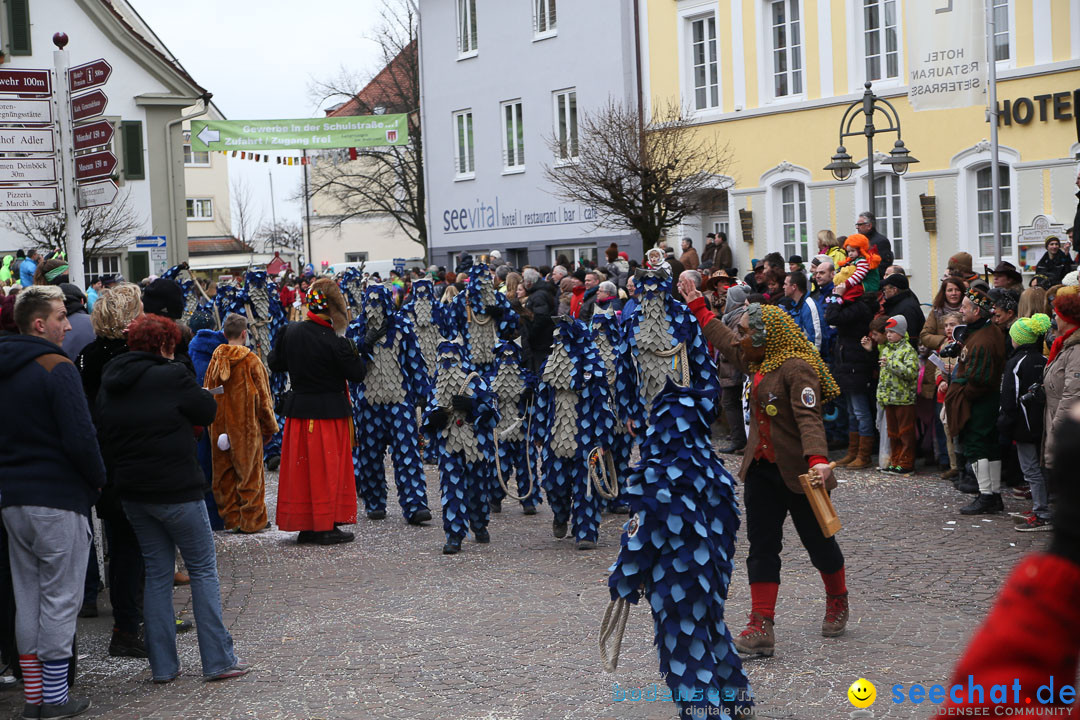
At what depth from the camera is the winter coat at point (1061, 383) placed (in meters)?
8.20

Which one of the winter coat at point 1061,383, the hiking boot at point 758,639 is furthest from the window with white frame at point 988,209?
the hiking boot at point 758,639

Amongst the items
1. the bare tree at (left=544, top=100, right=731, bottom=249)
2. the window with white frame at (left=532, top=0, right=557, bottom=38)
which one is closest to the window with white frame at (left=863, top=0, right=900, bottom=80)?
the bare tree at (left=544, top=100, right=731, bottom=249)

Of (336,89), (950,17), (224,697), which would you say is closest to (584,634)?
(224,697)

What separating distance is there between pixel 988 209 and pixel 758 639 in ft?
53.9

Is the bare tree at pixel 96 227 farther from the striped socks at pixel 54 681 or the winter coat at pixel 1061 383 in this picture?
the winter coat at pixel 1061 383

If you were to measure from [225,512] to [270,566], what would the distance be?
154 cm

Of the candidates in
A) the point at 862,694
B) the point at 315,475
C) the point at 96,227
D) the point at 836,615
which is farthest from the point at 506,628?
the point at 96,227

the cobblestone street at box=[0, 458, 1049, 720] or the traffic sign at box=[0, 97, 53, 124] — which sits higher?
the traffic sign at box=[0, 97, 53, 124]

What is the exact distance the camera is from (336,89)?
180 ft

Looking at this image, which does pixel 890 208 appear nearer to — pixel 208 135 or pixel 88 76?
pixel 88 76

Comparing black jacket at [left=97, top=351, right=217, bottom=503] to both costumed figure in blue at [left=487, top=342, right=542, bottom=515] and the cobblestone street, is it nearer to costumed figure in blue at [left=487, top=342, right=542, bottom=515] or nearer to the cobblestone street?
the cobblestone street

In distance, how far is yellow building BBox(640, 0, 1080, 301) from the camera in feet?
64.4

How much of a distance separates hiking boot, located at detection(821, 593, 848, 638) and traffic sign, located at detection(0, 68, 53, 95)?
765 cm

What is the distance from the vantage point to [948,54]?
1555 cm
